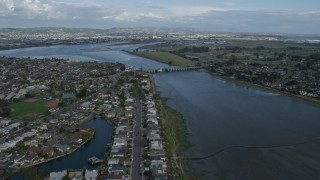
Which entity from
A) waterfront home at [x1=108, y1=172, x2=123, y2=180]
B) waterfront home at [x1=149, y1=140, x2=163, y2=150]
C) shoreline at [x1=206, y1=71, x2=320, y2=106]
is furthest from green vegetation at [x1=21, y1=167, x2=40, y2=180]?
shoreline at [x1=206, y1=71, x2=320, y2=106]

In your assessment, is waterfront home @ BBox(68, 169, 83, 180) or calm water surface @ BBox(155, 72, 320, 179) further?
calm water surface @ BBox(155, 72, 320, 179)

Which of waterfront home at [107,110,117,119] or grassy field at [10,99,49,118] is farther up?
waterfront home at [107,110,117,119]

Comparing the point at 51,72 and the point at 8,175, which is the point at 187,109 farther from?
the point at 51,72

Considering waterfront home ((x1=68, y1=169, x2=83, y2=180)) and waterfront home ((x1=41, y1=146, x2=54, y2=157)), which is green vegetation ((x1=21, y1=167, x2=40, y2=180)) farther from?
waterfront home ((x1=41, y1=146, x2=54, y2=157))

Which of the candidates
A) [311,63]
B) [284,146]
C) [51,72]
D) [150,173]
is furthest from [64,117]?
[311,63]

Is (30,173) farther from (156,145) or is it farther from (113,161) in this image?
(156,145)

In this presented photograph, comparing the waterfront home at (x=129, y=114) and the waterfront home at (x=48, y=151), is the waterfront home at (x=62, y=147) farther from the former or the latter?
the waterfront home at (x=129, y=114)

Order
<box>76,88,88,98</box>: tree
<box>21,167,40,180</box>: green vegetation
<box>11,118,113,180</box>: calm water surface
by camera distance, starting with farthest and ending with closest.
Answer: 1. <box>76,88,88,98</box>: tree
2. <box>11,118,113,180</box>: calm water surface
3. <box>21,167,40,180</box>: green vegetation
